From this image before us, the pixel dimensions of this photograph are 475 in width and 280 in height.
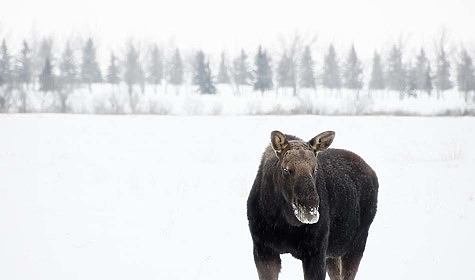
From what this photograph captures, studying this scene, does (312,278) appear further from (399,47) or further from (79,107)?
(399,47)

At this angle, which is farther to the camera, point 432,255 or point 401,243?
point 401,243

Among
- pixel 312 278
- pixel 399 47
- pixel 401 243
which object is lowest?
pixel 401 243

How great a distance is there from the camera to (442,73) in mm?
82812

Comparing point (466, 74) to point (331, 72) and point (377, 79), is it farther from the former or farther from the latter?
point (331, 72)

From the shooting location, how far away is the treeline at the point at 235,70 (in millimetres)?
71938

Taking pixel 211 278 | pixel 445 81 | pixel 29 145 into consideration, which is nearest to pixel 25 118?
pixel 29 145

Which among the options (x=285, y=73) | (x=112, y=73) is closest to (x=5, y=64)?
(x=112, y=73)

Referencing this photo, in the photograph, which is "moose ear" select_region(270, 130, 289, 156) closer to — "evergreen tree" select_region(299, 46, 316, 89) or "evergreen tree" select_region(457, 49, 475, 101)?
"evergreen tree" select_region(457, 49, 475, 101)

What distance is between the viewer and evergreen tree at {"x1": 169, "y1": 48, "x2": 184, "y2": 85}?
8381 centimetres

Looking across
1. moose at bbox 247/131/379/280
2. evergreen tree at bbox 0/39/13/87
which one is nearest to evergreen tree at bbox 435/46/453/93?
evergreen tree at bbox 0/39/13/87

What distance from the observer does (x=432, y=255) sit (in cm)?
849

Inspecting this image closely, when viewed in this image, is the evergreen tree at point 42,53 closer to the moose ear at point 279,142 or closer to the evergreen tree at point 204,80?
the evergreen tree at point 204,80

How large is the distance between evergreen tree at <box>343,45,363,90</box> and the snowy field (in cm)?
6170

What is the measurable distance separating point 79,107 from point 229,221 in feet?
174
